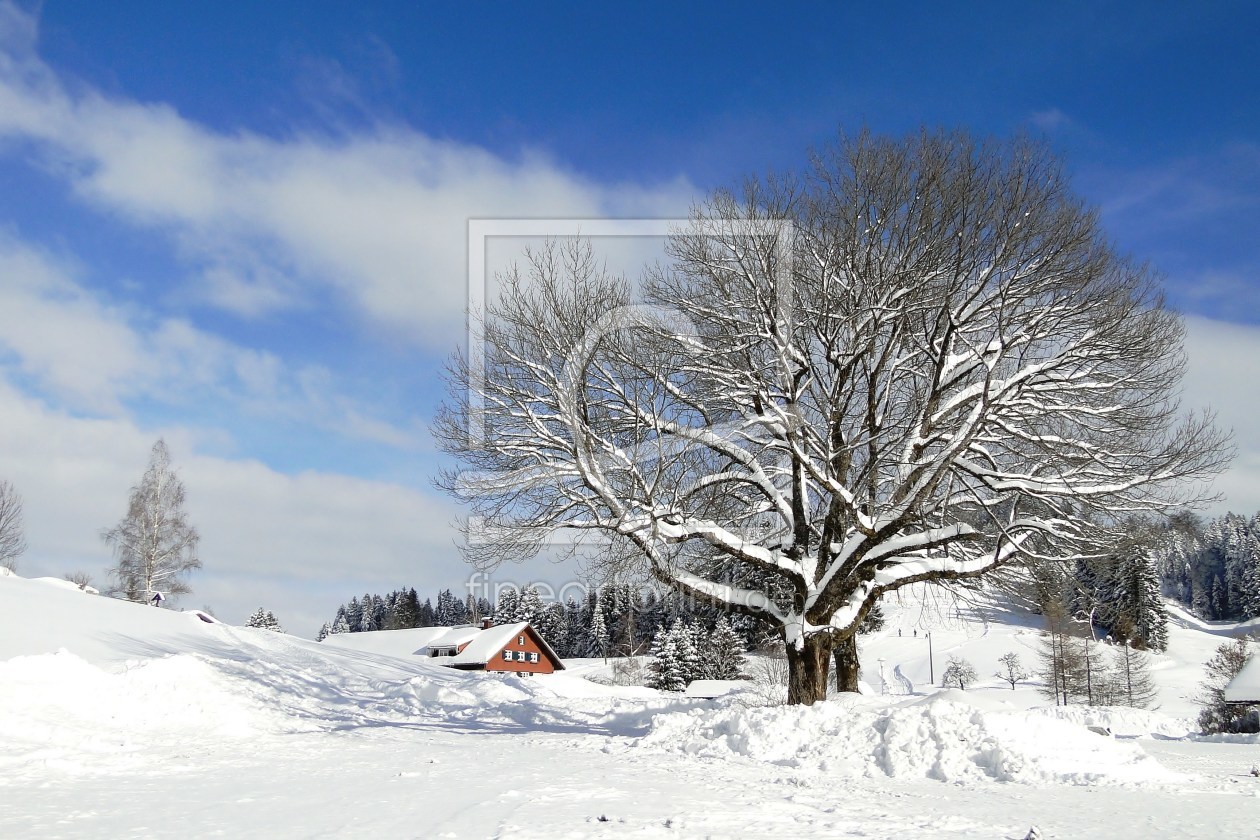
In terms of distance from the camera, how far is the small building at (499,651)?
168 feet

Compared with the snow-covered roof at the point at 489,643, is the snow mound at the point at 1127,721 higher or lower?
higher

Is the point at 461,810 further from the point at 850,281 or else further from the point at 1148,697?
the point at 1148,697

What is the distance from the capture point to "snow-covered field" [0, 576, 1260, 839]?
5.61m

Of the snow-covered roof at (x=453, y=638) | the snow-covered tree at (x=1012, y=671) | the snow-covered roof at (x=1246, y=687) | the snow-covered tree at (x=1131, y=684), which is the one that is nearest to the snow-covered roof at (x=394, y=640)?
the snow-covered roof at (x=453, y=638)

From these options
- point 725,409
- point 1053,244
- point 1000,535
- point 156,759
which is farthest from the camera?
point 725,409

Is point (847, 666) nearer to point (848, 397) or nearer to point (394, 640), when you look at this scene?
point (848, 397)

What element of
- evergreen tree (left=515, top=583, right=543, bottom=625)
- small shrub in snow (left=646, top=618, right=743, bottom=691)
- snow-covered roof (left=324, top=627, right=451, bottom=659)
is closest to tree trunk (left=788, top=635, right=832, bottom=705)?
small shrub in snow (left=646, top=618, right=743, bottom=691)

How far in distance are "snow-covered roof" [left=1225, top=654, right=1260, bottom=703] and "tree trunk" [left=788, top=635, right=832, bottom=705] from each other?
82.4ft

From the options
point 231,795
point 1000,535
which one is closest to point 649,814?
point 231,795

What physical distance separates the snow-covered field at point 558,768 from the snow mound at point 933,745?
0.10ft

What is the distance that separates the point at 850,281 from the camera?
12.7m

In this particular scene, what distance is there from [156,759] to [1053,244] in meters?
14.4

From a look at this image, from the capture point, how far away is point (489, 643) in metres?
52.0

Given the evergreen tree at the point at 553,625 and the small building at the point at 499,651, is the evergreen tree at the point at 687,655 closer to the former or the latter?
the small building at the point at 499,651
